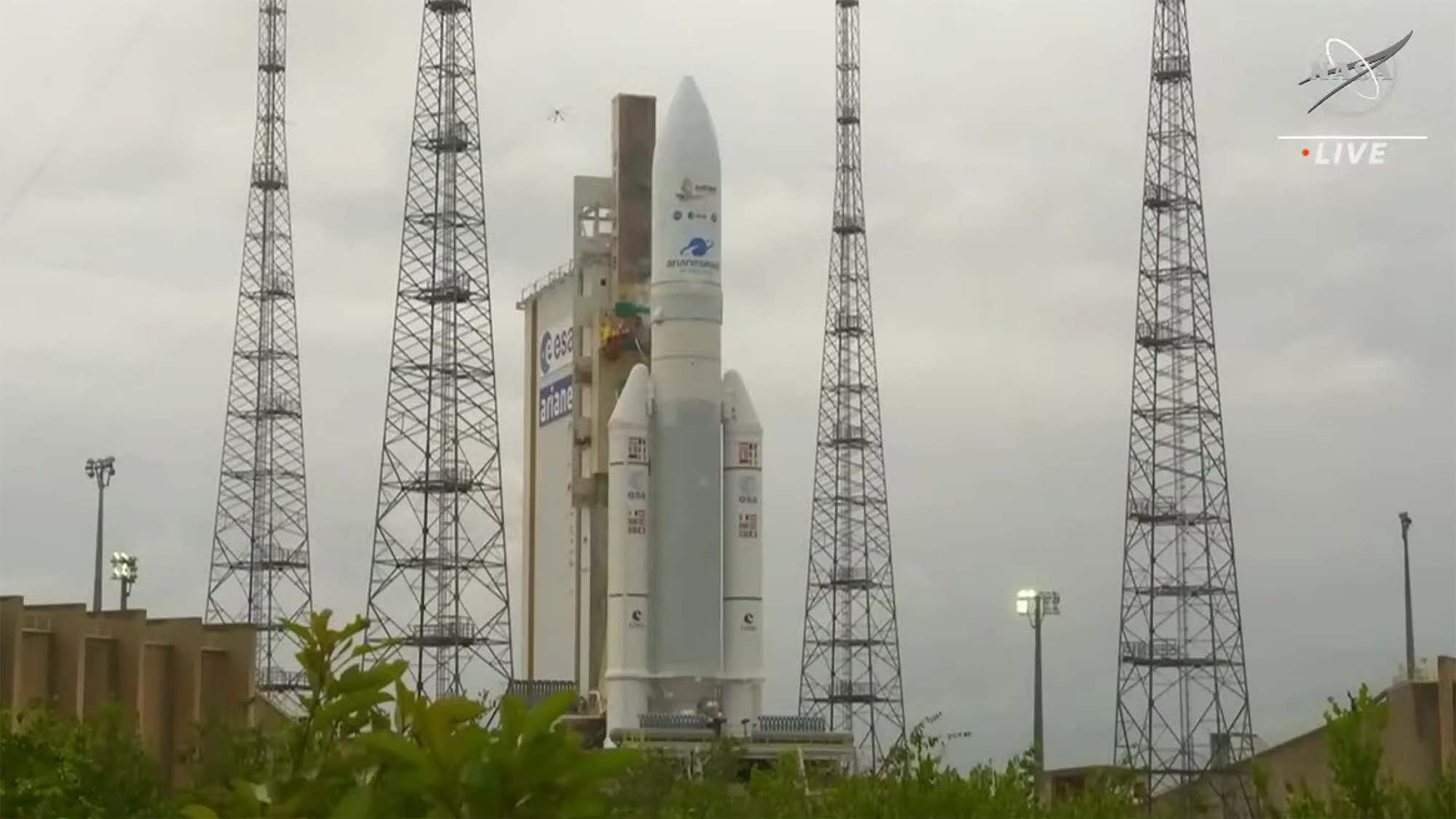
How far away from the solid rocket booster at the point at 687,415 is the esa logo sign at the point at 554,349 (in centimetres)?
683

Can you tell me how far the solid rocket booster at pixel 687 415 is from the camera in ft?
153

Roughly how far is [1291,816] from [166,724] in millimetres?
26059

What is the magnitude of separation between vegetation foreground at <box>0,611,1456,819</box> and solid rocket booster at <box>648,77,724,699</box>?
724 centimetres

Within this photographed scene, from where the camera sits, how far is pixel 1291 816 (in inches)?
661

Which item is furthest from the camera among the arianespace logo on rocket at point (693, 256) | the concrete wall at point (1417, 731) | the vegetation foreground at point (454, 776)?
the arianespace logo on rocket at point (693, 256)

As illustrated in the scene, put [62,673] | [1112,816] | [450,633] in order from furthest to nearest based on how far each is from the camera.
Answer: [450,633], [62,673], [1112,816]

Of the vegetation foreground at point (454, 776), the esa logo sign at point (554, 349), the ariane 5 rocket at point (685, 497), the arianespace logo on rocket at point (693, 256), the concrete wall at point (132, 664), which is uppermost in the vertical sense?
the arianespace logo on rocket at point (693, 256)

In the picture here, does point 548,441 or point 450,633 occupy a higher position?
point 548,441

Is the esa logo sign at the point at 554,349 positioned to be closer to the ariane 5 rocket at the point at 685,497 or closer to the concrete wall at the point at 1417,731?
the ariane 5 rocket at the point at 685,497

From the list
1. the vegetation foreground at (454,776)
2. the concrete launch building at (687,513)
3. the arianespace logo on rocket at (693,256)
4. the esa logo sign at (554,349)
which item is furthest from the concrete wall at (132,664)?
the esa logo sign at (554,349)

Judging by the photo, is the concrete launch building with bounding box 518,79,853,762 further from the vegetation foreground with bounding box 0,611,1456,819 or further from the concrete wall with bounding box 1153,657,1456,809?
the concrete wall with bounding box 1153,657,1456,809

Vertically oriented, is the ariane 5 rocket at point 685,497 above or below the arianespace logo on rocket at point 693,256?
below

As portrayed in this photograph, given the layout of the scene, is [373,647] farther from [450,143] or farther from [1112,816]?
[450,143]

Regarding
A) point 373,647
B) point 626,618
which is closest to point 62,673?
point 626,618
